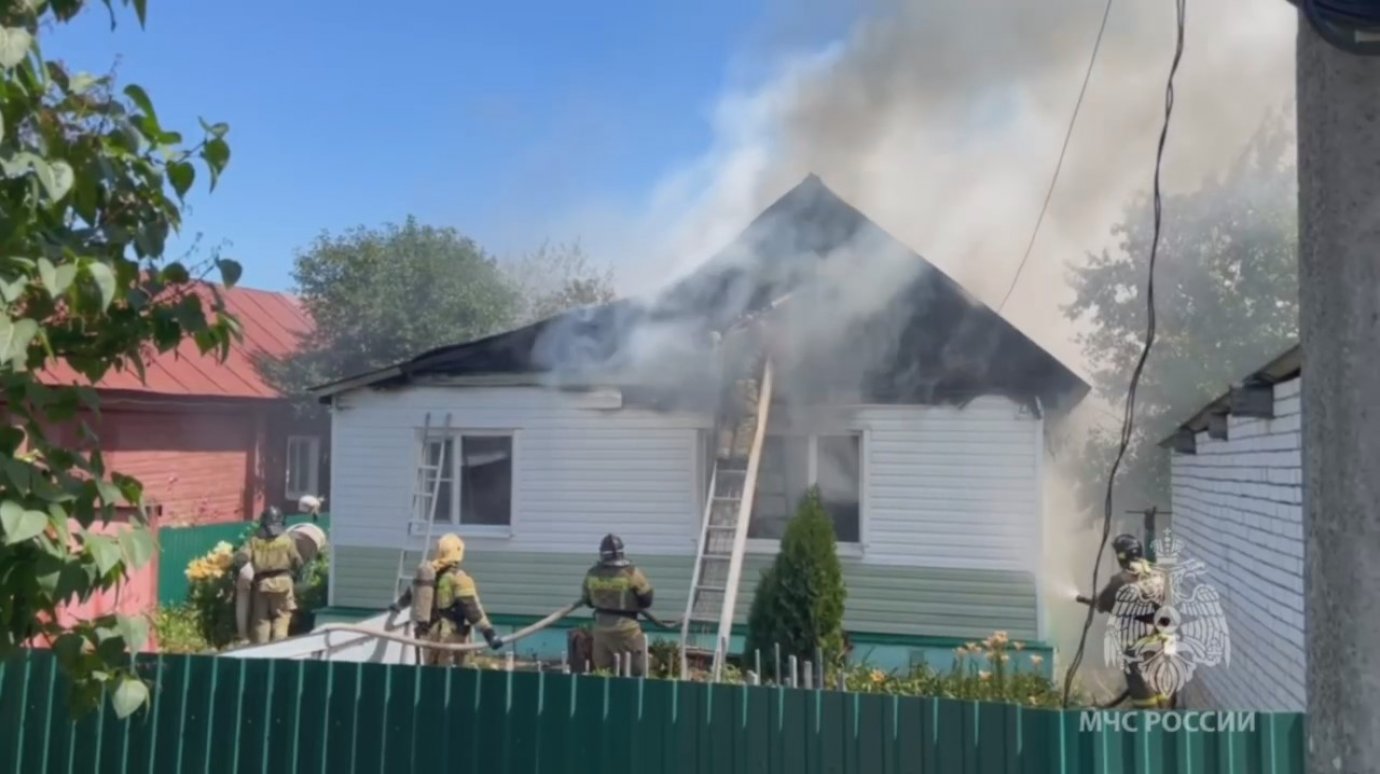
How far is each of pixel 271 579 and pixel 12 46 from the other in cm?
926

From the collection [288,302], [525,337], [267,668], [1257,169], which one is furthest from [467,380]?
[288,302]

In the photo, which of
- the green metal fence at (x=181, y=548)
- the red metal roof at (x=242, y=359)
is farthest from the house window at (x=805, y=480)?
the red metal roof at (x=242, y=359)

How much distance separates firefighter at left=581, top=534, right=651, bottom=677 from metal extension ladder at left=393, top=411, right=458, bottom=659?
3704mm

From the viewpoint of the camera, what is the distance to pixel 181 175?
2848 millimetres

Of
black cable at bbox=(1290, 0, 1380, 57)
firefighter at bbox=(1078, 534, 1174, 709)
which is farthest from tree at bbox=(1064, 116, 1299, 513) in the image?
black cable at bbox=(1290, 0, 1380, 57)

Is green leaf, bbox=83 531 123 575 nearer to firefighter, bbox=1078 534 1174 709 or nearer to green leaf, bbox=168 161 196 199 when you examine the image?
green leaf, bbox=168 161 196 199

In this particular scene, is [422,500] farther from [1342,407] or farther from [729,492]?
[1342,407]

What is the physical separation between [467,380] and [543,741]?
756 cm

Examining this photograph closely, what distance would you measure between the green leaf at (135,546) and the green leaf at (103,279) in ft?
1.67

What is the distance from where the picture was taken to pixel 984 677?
8422 millimetres

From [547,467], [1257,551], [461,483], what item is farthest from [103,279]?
[461,483]

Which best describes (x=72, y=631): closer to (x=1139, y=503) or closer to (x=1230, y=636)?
(x=1230, y=636)

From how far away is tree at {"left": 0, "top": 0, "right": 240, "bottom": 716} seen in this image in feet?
7.89

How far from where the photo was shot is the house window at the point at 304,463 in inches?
827
